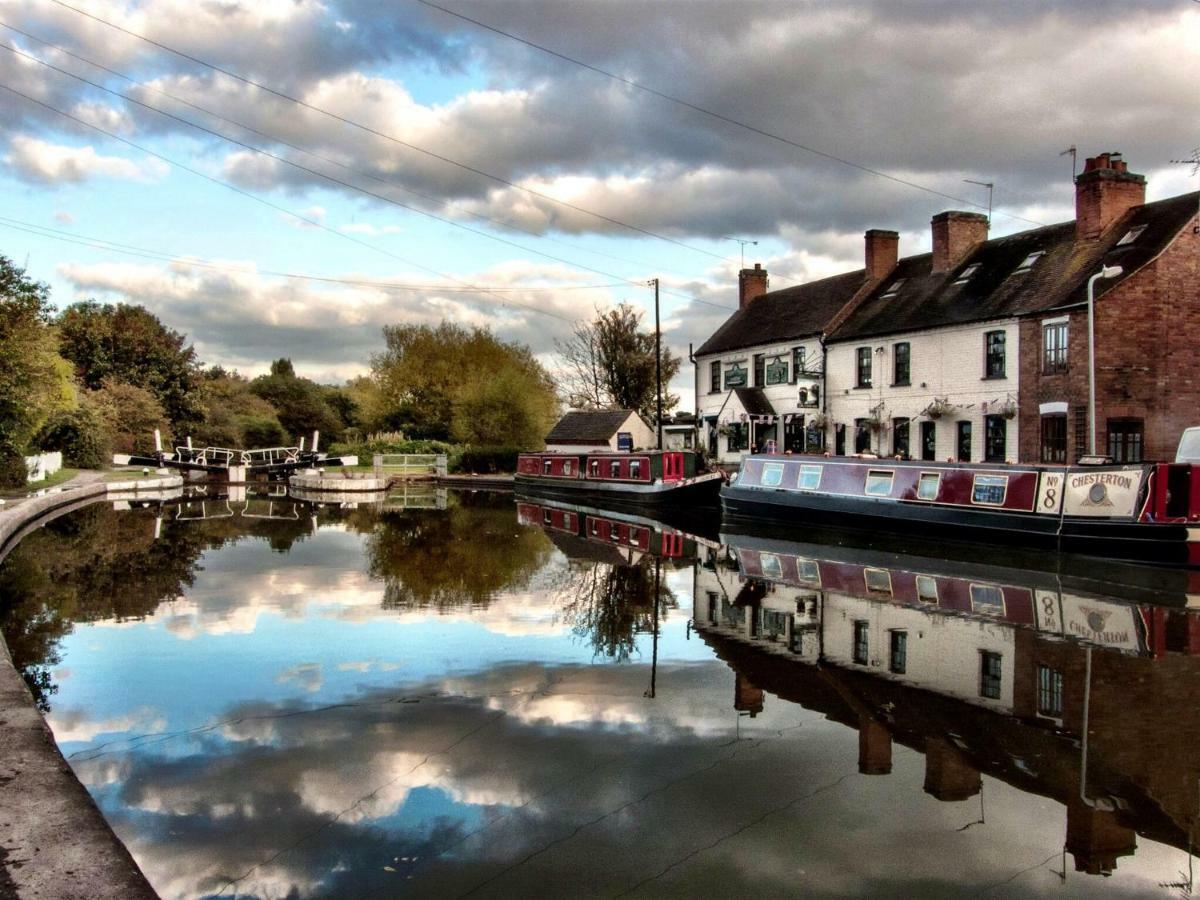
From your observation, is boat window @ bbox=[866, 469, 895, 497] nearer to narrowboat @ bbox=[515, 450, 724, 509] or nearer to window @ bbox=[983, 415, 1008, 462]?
window @ bbox=[983, 415, 1008, 462]

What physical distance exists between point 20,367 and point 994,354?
23.1 metres

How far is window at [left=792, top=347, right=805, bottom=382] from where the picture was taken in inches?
1292

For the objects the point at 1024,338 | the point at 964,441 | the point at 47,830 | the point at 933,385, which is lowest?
the point at 47,830

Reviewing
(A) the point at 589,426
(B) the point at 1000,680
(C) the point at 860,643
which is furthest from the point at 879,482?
(A) the point at 589,426

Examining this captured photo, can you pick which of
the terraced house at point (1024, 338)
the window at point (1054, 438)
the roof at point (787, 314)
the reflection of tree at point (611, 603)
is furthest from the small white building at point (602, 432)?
the reflection of tree at point (611, 603)

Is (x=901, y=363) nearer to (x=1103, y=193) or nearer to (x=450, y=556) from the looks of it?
(x=1103, y=193)

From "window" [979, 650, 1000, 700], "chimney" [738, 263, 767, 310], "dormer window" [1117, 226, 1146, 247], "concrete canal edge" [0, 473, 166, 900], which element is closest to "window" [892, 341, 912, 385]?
"dormer window" [1117, 226, 1146, 247]

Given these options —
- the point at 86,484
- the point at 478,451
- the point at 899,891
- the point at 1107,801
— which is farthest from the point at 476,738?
the point at 478,451

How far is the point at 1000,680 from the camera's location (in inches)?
330

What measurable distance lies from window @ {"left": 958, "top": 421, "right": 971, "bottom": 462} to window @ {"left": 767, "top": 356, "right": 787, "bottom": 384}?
789 centimetres

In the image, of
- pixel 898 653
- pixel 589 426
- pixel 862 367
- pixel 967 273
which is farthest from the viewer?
pixel 589 426

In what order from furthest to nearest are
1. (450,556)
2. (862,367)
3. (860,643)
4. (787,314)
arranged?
(787,314)
(862,367)
(450,556)
(860,643)

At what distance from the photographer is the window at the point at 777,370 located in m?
33.8

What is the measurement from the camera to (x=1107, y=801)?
5.60 meters
